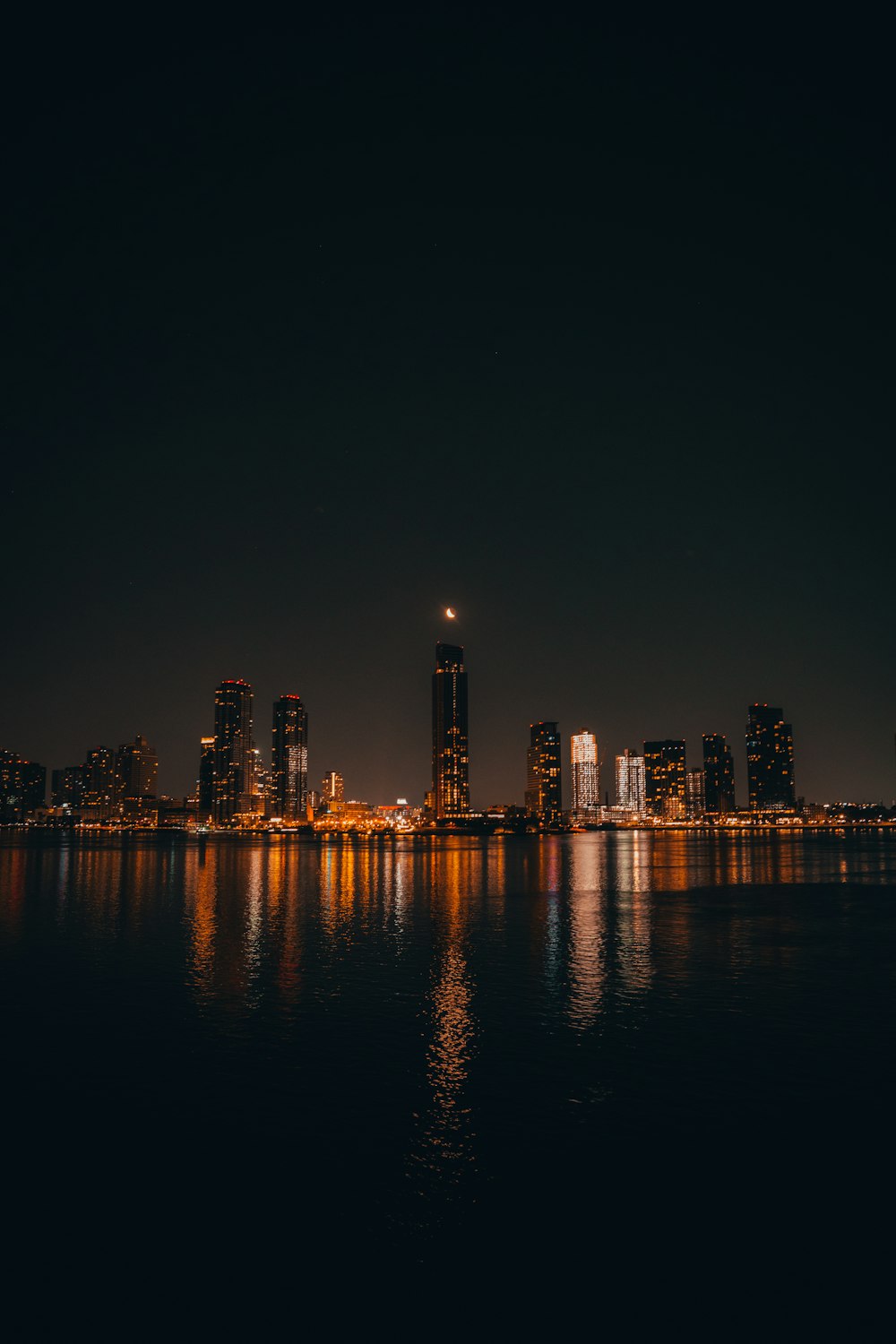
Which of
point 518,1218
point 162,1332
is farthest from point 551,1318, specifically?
point 162,1332

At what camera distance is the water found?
56.1ft

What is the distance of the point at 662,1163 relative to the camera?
20078 millimetres

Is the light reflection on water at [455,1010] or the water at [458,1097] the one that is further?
the light reflection on water at [455,1010]

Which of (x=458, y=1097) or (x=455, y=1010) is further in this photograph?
(x=455, y=1010)

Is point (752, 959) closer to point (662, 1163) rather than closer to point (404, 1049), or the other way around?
point (404, 1049)

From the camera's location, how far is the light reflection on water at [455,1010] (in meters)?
22.9

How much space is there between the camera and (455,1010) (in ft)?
116

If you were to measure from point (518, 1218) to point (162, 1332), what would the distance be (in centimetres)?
713

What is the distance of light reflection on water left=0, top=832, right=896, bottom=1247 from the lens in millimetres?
22859

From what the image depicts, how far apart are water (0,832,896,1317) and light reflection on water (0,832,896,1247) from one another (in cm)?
16

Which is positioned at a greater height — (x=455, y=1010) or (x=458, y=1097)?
(x=458, y=1097)

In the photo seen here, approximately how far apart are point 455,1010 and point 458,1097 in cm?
1093

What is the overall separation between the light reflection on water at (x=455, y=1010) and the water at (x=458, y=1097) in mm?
159

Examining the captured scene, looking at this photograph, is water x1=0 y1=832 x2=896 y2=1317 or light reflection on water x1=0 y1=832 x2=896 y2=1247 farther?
light reflection on water x1=0 y1=832 x2=896 y2=1247
